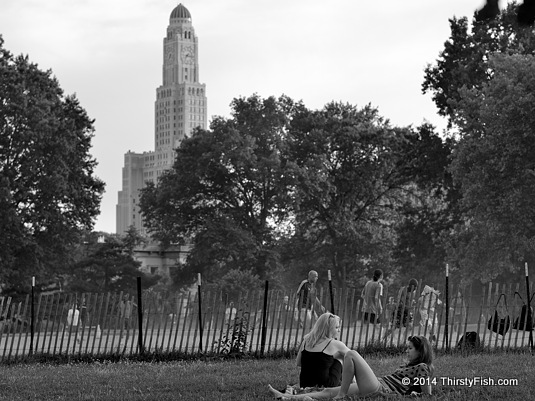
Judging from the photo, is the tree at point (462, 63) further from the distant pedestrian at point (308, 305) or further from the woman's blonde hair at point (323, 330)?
the woman's blonde hair at point (323, 330)

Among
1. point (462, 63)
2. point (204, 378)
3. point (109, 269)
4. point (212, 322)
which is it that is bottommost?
point (204, 378)

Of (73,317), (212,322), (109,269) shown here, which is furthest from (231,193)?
(212,322)

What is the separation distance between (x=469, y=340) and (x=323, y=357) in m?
7.54

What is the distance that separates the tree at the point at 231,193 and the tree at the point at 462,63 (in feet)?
42.9

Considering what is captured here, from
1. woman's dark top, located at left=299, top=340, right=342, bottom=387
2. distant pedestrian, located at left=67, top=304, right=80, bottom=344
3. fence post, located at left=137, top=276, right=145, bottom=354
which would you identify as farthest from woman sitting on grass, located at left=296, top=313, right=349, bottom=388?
distant pedestrian, located at left=67, top=304, right=80, bottom=344

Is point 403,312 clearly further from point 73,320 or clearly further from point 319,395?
point 319,395

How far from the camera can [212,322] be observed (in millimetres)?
22453

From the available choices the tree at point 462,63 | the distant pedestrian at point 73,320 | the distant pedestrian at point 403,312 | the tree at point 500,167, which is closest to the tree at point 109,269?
the tree at point 462,63

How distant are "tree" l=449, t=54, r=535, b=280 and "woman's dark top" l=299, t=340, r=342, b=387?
36304 mm

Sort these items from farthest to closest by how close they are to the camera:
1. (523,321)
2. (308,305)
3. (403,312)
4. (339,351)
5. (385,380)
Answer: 1. (308,305)
2. (403,312)
3. (523,321)
4. (339,351)
5. (385,380)

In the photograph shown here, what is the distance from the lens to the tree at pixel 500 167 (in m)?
49.8

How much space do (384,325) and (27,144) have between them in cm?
3860

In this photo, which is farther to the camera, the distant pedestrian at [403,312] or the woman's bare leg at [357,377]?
the distant pedestrian at [403,312]

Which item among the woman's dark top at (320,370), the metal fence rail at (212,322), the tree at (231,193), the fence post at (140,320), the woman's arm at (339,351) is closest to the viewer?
the woman's dark top at (320,370)
